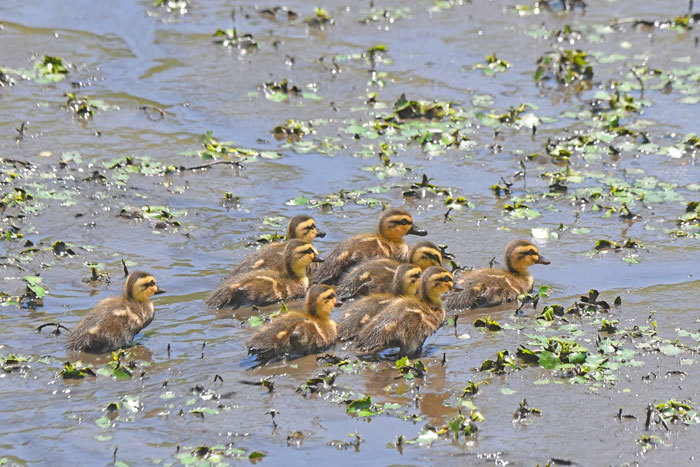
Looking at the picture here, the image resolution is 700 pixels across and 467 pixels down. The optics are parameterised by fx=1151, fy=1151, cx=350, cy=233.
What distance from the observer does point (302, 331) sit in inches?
336

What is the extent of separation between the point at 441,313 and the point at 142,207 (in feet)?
12.2

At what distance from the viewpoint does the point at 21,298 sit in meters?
9.38

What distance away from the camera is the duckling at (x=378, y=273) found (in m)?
9.77

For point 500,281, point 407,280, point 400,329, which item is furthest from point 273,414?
point 500,281

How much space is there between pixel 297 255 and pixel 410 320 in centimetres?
152

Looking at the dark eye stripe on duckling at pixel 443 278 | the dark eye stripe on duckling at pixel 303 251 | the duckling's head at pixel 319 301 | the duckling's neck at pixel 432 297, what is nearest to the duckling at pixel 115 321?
the duckling's head at pixel 319 301

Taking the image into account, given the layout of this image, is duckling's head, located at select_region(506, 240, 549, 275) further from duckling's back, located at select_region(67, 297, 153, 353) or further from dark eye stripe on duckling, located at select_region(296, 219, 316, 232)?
duckling's back, located at select_region(67, 297, 153, 353)

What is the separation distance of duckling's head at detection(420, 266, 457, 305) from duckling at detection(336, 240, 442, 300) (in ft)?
2.14

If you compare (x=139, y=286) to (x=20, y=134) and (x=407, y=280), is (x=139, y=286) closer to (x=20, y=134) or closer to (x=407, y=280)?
(x=407, y=280)

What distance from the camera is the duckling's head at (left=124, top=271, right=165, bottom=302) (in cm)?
903

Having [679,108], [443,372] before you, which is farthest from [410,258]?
[679,108]

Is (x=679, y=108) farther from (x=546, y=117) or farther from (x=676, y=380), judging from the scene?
(x=676, y=380)

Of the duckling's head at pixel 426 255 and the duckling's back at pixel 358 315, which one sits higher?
the duckling's head at pixel 426 255

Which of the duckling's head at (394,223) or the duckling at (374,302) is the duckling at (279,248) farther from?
the duckling at (374,302)
